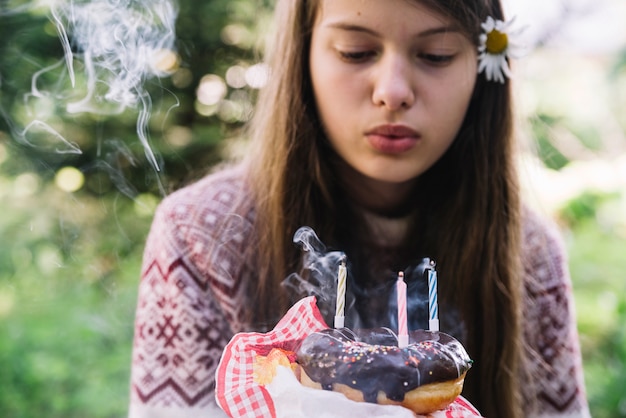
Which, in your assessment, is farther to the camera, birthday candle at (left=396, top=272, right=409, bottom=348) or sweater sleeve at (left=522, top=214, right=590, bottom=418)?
sweater sleeve at (left=522, top=214, right=590, bottom=418)

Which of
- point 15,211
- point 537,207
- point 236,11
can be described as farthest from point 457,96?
point 15,211

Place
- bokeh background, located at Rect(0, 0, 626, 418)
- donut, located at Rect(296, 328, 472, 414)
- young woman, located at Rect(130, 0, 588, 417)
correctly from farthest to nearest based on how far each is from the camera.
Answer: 1. bokeh background, located at Rect(0, 0, 626, 418)
2. young woman, located at Rect(130, 0, 588, 417)
3. donut, located at Rect(296, 328, 472, 414)

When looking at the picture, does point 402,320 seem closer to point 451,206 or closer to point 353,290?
point 353,290

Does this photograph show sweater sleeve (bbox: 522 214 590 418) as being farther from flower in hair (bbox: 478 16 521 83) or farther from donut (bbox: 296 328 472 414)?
donut (bbox: 296 328 472 414)

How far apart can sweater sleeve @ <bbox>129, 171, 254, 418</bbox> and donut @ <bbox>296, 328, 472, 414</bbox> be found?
0.60 m

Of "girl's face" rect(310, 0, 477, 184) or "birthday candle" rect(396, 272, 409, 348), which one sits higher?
"girl's face" rect(310, 0, 477, 184)

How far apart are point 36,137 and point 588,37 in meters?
2.17

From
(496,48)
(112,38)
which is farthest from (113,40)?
(496,48)

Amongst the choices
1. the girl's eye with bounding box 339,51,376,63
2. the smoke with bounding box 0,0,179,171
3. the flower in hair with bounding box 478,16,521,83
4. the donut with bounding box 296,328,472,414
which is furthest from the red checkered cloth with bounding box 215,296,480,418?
the smoke with bounding box 0,0,179,171

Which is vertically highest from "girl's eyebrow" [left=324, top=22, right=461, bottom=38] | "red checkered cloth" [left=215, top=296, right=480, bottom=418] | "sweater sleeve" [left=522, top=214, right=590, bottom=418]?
"girl's eyebrow" [left=324, top=22, right=461, bottom=38]

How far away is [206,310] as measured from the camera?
146 cm

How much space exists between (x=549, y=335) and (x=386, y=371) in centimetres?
92

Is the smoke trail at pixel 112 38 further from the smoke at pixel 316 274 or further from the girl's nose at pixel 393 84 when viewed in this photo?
the girl's nose at pixel 393 84

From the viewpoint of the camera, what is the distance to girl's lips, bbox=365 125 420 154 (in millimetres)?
1245
